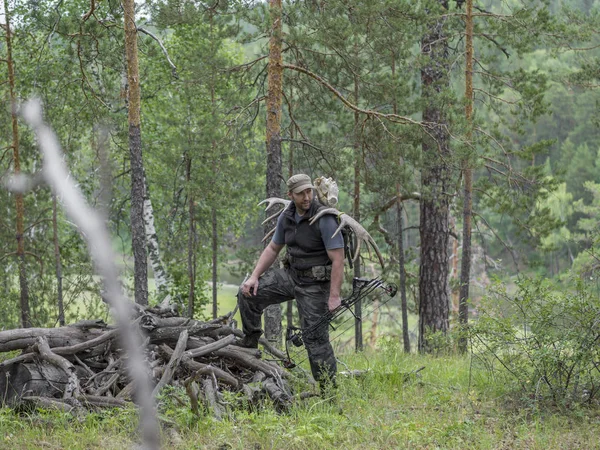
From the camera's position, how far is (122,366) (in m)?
8.00

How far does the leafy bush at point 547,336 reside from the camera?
289 inches

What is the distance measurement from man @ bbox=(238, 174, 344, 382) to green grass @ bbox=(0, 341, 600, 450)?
1.87ft

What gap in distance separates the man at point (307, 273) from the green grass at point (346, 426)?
571 millimetres

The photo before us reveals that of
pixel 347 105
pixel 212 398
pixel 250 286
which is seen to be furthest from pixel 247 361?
pixel 347 105

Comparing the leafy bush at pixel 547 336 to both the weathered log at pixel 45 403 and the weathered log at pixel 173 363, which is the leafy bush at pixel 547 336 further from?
the weathered log at pixel 45 403

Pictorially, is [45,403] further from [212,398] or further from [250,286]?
[250,286]

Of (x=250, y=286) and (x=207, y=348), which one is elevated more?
(x=250, y=286)

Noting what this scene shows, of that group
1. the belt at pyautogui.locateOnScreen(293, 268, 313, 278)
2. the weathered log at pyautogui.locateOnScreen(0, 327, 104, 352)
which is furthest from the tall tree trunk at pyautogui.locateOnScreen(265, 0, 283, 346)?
the weathered log at pyautogui.locateOnScreen(0, 327, 104, 352)

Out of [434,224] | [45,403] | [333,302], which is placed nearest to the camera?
[45,403]

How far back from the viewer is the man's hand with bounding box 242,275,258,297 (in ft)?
26.4

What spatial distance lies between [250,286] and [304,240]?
79 centimetres

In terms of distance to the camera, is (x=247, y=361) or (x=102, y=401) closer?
(x=102, y=401)

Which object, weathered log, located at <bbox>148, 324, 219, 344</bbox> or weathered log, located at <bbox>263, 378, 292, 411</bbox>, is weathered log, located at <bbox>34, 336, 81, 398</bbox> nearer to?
weathered log, located at <bbox>148, 324, 219, 344</bbox>

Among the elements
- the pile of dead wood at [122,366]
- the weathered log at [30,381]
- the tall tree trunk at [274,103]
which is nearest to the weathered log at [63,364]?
the pile of dead wood at [122,366]
